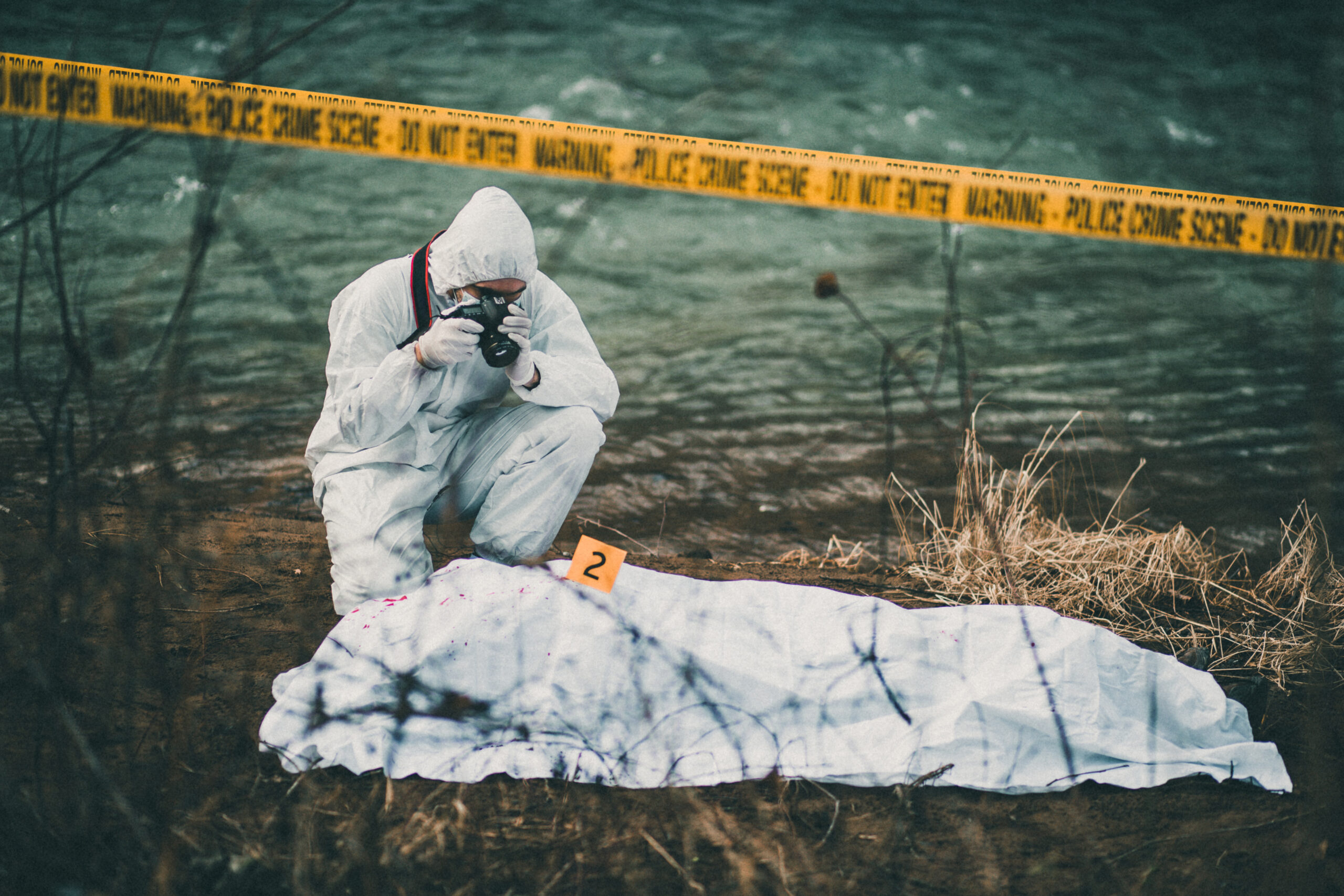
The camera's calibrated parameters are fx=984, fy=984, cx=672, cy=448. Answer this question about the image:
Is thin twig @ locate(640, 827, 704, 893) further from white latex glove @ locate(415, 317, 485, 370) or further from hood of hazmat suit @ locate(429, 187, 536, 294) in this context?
hood of hazmat suit @ locate(429, 187, 536, 294)

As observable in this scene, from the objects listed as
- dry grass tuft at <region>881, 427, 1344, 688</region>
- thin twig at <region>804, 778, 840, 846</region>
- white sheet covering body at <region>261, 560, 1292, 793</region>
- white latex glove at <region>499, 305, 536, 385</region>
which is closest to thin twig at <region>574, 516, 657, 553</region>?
white latex glove at <region>499, 305, 536, 385</region>

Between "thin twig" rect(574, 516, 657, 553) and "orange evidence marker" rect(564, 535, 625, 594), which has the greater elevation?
"orange evidence marker" rect(564, 535, 625, 594)

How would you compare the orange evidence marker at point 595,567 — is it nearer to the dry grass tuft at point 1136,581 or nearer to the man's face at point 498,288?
Result: the man's face at point 498,288

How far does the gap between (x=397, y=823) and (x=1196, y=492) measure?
12.0 feet

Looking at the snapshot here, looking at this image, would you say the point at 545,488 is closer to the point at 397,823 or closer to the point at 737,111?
the point at 397,823

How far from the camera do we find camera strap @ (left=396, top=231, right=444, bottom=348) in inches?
111

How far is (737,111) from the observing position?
27.0 ft

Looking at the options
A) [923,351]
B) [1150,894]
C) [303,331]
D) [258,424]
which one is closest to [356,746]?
[1150,894]

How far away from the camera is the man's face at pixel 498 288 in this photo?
269 cm

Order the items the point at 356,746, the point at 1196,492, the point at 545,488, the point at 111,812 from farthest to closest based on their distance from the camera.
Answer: the point at 1196,492, the point at 545,488, the point at 356,746, the point at 111,812

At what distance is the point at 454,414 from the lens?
10.0ft

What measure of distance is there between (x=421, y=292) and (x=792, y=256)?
4148 millimetres

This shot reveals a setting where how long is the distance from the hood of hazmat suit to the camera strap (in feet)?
0.31

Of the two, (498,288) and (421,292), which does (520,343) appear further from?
(421,292)
